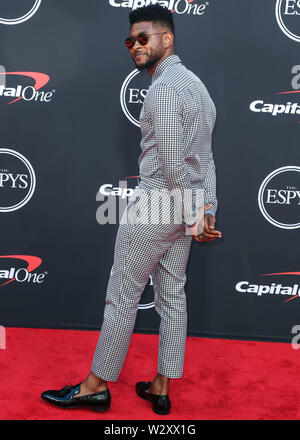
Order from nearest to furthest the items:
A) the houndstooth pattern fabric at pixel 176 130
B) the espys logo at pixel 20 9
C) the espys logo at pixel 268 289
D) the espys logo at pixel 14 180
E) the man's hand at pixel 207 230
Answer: the houndstooth pattern fabric at pixel 176 130, the man's hand at pixel 207 230, the espys logo at pixel 20 9, the espys logo at pixel 14 180, the espys logo at pixel 268 289

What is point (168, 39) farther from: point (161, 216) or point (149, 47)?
point (161, 216)

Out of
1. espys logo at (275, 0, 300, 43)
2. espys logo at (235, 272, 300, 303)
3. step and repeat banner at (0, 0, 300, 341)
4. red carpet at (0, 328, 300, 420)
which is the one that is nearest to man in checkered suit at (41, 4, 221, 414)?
red carpet at (0, 328, 300, 420)

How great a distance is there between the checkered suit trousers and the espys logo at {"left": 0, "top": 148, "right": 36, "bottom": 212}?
104 centimetres

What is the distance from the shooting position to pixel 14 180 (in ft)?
9.23

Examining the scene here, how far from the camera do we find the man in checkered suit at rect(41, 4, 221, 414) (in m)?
1.73

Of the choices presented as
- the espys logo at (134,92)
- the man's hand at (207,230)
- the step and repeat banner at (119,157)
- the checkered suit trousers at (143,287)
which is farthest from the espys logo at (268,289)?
the espys logo at (134,92)

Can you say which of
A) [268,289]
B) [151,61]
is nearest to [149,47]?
[151,61]

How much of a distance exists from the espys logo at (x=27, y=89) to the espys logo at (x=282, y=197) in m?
1.38

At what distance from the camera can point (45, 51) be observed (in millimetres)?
2705

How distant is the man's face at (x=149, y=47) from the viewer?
1.86 m

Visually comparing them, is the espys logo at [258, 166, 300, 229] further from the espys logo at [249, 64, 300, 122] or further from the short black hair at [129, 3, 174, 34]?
the short black hair at [129, 3, 174, 34]

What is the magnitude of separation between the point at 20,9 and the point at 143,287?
5.75 feet

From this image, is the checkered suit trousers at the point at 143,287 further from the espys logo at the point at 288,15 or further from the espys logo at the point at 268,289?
the espys logo at the point at 288,15

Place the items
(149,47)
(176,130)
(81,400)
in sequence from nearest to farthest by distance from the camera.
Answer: (176,130)
(149,47)
(81,400)
